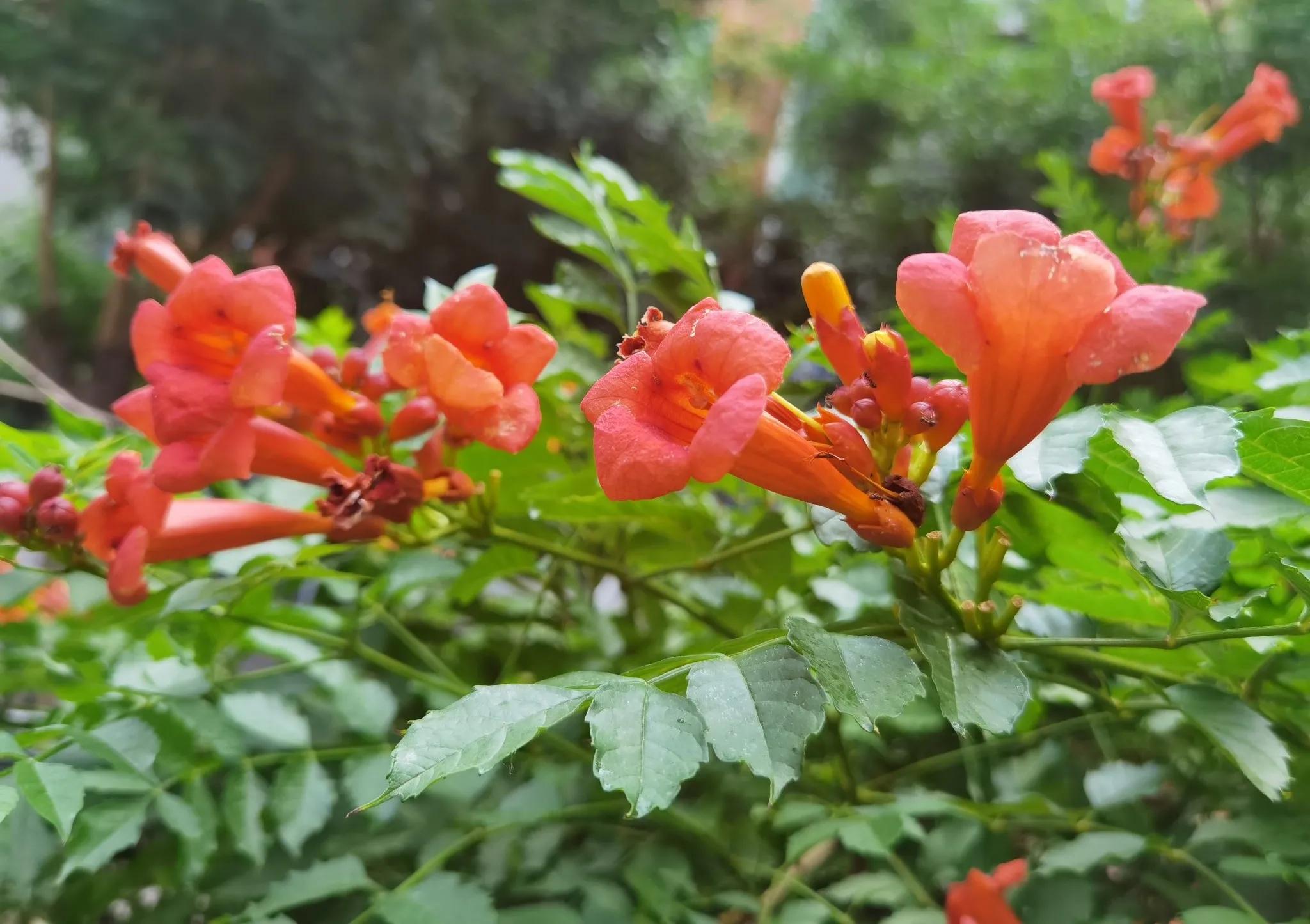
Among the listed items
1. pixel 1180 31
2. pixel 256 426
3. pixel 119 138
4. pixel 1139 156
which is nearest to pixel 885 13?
pixel 1180 31

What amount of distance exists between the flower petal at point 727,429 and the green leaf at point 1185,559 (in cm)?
18

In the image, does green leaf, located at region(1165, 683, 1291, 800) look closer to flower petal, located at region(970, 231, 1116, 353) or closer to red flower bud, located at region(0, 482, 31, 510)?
flower petal, located at region(970, 231, 1116, 353)

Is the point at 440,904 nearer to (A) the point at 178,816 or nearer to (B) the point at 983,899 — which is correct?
(A) the point at 178,816

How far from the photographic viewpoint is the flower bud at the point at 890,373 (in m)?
0.38

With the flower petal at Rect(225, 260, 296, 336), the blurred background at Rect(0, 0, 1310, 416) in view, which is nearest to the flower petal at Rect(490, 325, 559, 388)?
the flower petal at Rect(225, 260, 296, 336)

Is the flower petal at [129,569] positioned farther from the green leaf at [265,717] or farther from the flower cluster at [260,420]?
the green leaf at [265,717]

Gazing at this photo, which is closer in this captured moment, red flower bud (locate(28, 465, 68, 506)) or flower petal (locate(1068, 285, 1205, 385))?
flower petal (locate(1068, 285, 1205, 385))

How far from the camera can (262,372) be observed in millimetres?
426

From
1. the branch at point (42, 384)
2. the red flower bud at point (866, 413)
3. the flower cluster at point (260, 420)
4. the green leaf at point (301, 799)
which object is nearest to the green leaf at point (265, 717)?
the green leaf at point (301, 799)

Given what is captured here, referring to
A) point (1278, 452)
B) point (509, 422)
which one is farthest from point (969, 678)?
point (509, 422)

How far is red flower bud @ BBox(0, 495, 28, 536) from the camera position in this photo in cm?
47

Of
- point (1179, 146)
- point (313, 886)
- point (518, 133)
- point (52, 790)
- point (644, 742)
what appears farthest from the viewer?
point (518, 133)

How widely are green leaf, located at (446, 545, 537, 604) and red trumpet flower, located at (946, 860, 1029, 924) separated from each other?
0.33 m

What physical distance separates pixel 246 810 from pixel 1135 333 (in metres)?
0.57
